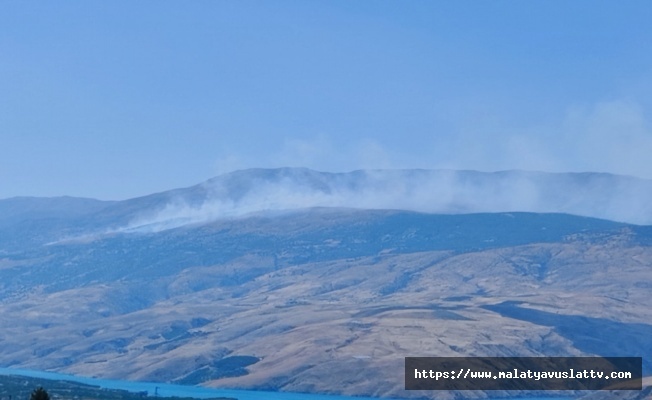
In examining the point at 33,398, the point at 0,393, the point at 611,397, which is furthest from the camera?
the point at 0,393

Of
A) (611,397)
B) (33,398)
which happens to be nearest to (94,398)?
(611,397)

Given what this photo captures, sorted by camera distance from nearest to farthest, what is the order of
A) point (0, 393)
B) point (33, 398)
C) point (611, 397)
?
1. point (33, 398)
2. point (611, 397)
3. point (0, 393)

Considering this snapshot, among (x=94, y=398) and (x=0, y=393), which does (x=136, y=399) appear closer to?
(x=94, y=398)

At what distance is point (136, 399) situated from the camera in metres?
199

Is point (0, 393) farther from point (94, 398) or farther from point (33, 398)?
point (33, 398)

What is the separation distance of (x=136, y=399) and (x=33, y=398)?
132 metres

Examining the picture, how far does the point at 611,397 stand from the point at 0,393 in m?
90.6

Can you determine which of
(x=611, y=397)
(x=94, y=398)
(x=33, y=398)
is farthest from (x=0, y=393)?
(x=33, y=398)

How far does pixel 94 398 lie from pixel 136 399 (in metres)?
8.81

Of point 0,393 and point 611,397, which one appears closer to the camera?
point 611,397

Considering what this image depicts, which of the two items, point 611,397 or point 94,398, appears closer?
point 611,397

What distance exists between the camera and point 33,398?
227 feet

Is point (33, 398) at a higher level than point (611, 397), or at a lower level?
higher

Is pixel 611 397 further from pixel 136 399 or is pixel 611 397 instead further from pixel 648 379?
pixel 136 399
